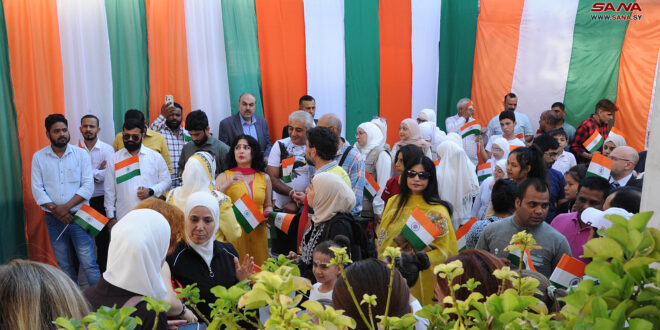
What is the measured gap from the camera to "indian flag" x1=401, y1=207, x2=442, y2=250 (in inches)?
133

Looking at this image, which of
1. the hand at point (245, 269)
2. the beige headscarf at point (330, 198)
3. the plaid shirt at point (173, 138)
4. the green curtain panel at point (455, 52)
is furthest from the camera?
the green curtain panel at point (455, 52)

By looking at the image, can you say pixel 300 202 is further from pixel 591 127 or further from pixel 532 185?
pixel 591 127

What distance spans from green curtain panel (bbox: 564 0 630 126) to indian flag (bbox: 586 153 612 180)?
4.63 meters

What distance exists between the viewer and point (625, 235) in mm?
662

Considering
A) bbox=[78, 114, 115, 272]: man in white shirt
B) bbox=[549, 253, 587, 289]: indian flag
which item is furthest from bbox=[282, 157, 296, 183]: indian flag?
bbox=[549, 253, 587, 289]: indian flag

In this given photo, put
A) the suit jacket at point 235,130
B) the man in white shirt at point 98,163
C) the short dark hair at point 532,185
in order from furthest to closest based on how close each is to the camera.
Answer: the suit jacket at point 235,130 < the man in white shirt at point 98,163 < the short dark hair at point 532,185

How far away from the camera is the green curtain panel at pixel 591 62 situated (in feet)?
27.4

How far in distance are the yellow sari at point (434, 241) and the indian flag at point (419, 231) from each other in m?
0.15

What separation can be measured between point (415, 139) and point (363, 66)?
8.08 ft

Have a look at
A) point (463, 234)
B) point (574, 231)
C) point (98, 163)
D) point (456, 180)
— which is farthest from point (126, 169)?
point (574, 231)

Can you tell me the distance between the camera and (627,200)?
3.10 m

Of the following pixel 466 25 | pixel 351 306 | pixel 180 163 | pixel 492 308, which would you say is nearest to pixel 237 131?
pixel 180 163

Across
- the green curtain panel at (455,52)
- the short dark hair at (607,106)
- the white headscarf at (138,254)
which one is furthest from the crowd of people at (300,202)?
the green curtain panel at (455,52)

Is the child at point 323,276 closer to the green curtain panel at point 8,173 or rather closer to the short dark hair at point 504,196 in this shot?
the short dark hair at point 504,196
